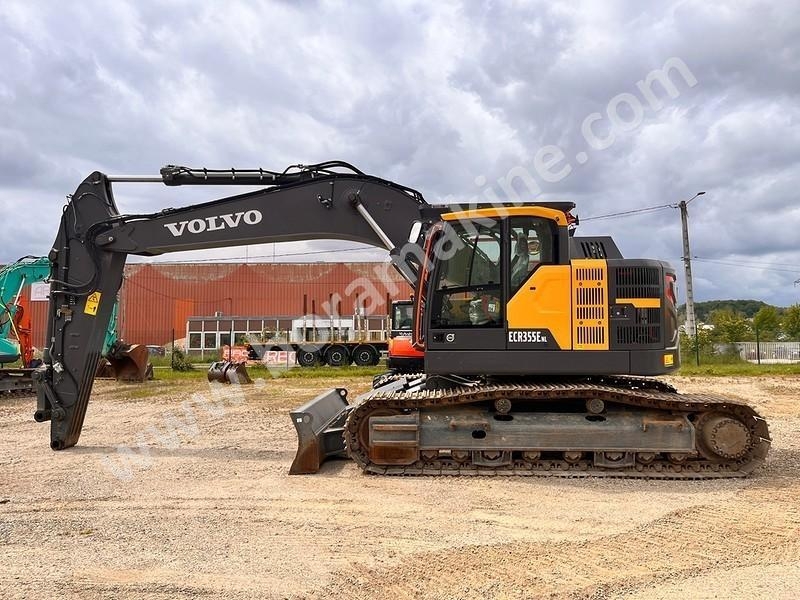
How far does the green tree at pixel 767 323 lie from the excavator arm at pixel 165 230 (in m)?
27.2

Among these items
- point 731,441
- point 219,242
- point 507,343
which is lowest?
point 731,441

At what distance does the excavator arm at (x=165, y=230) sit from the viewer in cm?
830

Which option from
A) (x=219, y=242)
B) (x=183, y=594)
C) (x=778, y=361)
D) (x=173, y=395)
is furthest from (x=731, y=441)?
(x=778, y=361)

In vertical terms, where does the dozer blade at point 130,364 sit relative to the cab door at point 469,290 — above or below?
below

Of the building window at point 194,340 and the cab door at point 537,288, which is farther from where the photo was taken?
the building window at point 194,340

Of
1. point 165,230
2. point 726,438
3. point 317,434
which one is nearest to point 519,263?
point 726,438

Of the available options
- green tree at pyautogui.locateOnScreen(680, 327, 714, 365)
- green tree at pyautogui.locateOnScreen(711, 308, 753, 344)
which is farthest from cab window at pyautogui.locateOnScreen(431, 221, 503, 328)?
green tree at pyautogui.locateOnScreen(711, 308, 753, 344)

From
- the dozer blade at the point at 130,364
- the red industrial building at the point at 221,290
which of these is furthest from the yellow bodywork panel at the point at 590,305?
the red industrial building at the point at 221,290

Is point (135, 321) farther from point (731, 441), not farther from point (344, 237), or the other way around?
point (731, 441)

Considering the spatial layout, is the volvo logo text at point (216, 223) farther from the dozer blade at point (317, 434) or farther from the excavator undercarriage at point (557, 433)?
the excavator undercarriage at point (557, 433)

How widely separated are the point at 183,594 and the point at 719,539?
4040 millimetres

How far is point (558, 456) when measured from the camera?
7152mm

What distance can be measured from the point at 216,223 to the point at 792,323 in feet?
129

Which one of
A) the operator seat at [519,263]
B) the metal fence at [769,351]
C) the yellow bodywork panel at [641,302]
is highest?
the operator seat at [519,263]
